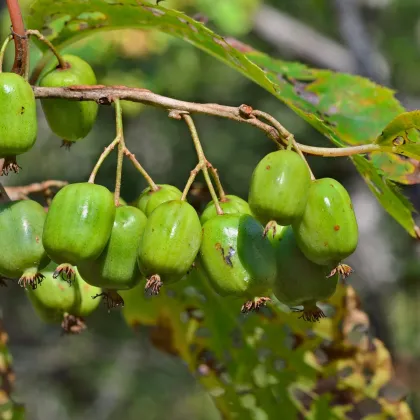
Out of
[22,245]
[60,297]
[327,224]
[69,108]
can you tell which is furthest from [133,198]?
[327,224]

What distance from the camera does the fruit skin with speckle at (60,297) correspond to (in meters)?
1.90

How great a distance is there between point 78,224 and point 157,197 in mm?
222

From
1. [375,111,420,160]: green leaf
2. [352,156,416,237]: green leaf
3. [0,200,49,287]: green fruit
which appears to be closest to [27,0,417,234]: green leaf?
[352,156,416,237]: green leaf

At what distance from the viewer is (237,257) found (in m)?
1.53

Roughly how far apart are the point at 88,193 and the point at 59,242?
12 cm

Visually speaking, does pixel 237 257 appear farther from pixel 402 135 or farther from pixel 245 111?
pixel 402 135

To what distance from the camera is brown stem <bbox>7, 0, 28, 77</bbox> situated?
5.44ft

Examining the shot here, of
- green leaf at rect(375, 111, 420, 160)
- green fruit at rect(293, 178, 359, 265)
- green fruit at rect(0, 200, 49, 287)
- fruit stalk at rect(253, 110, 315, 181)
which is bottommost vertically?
green fruit at rect(0, 200, 49, 287)

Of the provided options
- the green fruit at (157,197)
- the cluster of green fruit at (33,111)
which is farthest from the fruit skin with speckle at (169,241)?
the cluster of green fruit at (33,111)

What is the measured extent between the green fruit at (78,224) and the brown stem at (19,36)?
340mm

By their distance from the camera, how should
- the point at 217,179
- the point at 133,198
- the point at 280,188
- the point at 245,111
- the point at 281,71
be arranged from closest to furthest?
the point at 280,188, the point at 245,111, the point at 217,179, the point at 281,71, the point at 133,198

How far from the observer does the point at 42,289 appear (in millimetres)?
1902

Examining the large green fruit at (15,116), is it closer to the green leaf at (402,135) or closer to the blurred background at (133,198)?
the green leaf at (402,135)

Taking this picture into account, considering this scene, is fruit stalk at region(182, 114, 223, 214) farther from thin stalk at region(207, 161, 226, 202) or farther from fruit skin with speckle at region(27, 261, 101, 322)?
fruit skin with speckle at region(27, 261, 101, 322)
